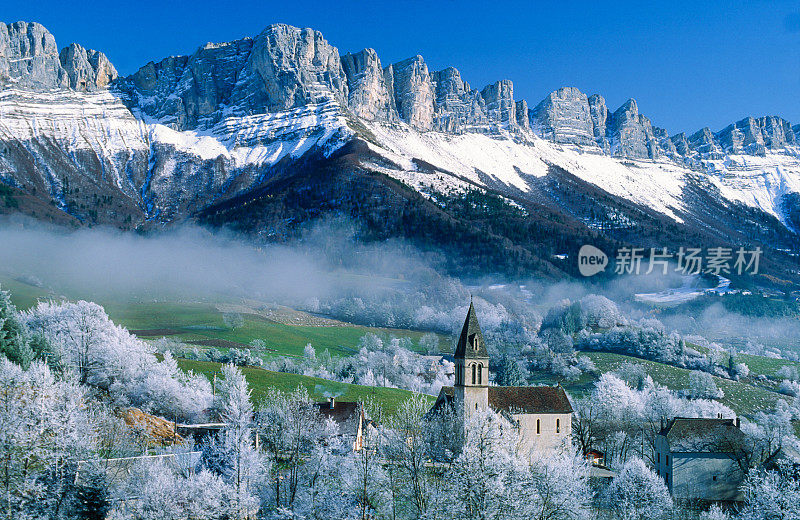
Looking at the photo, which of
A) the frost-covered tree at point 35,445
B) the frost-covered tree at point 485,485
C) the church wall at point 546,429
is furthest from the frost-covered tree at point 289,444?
the church wall at point 546,429

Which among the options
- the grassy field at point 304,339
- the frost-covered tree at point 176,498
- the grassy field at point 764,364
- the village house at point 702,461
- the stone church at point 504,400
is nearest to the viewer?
the frost-covered tree at point 176,498

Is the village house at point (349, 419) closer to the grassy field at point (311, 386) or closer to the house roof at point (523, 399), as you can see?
the house roof at point (523, 399)

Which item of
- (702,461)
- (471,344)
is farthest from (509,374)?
(471,344)

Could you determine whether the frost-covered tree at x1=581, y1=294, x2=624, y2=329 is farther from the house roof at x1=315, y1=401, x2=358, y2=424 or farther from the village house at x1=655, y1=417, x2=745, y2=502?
the house roof at x1=315, y1=401, x2=358, y2=424

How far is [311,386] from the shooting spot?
334 ft

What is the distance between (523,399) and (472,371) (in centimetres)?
826

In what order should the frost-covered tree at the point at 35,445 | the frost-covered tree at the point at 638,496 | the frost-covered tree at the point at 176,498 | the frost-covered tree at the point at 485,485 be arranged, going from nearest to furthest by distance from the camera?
the frost-covered tree at the point at 485,485 → the frost-covered tree at the point at 35,445 → the frost-covered tree at the point at 176,498 → the frost-covered tree at the point at 638,496

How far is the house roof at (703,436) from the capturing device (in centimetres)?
7100

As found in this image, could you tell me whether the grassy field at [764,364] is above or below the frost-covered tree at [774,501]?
above

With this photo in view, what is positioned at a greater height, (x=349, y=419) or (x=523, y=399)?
(x=523, y=399)

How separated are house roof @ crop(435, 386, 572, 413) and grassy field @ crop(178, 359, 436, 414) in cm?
2257

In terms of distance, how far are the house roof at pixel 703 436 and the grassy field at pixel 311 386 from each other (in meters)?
34.3

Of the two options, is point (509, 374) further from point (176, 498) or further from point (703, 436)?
point (176, 498)

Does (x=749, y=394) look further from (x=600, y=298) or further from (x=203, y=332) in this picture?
(x=203, y=332)
